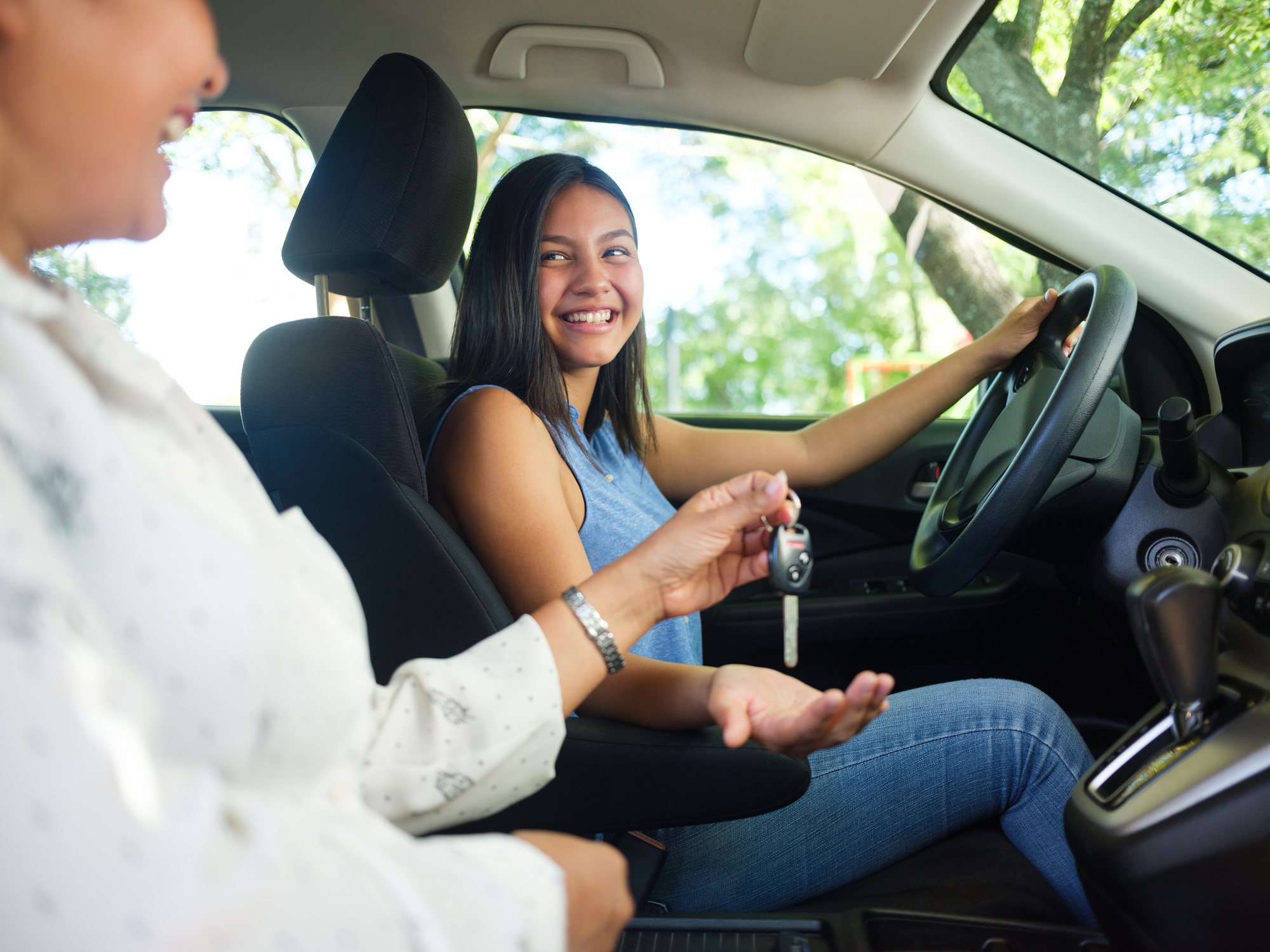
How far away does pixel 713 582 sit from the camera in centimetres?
96

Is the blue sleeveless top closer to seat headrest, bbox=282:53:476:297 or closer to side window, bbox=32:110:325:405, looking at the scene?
seat headrest, bbox=282:53:476:297

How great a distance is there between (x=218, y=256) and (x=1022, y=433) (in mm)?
1645

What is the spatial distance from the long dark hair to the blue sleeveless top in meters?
0.05

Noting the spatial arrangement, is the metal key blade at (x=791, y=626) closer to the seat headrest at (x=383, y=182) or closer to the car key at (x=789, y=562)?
the car key at (x=789, y=562)

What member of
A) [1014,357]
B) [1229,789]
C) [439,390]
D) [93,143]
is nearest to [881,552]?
[1014,357]

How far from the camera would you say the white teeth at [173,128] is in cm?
58

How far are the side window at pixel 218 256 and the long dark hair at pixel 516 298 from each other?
61cm

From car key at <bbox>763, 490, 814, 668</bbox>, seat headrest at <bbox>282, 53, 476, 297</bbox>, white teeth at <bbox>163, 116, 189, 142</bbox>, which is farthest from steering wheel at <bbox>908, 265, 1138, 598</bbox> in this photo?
white teeth at <bbox>163, 116, 189, 142</bbox>

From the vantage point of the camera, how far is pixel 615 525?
1.35m

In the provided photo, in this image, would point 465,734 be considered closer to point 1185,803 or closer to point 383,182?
point 1185,803

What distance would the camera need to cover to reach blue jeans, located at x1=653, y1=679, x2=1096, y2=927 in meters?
1.11

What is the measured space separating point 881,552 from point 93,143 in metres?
1.93

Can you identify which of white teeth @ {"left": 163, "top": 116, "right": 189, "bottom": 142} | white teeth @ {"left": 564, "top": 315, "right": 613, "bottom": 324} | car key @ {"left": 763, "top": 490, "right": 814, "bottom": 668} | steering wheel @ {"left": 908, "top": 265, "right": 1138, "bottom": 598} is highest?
white teeth @ {"left": 564, "top": 315, "right": 613, "bottom": 324}

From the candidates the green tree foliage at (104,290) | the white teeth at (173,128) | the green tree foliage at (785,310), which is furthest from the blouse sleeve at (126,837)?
the green tree foliage at (785,310)
